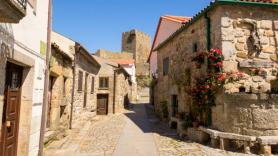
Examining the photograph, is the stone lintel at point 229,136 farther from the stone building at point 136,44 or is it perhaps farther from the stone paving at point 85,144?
the stone building at point 136,44

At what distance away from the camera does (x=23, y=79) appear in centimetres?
491

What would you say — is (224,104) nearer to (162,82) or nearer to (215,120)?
(215,120)

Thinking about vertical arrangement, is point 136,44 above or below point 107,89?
above

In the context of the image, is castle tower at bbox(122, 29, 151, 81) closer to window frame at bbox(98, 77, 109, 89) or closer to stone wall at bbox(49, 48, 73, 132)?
window frame at bbox(98, 77, 109, 89)

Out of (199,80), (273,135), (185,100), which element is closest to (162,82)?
(185,100)

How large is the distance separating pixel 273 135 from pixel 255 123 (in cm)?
62

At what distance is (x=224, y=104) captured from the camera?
736 cm

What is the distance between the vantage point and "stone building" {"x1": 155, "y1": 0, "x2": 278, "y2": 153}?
683 centimetres

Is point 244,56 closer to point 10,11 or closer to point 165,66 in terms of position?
point 165,66

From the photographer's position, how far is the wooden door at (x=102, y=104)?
1761 cm

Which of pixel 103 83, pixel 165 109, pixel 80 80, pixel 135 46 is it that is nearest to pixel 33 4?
pixel 80 80

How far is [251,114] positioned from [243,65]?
177 cm

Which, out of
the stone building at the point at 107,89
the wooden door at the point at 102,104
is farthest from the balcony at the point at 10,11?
the wooden door at the point at 102,104

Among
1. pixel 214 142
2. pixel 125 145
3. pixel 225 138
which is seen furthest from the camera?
pixel 125 145
